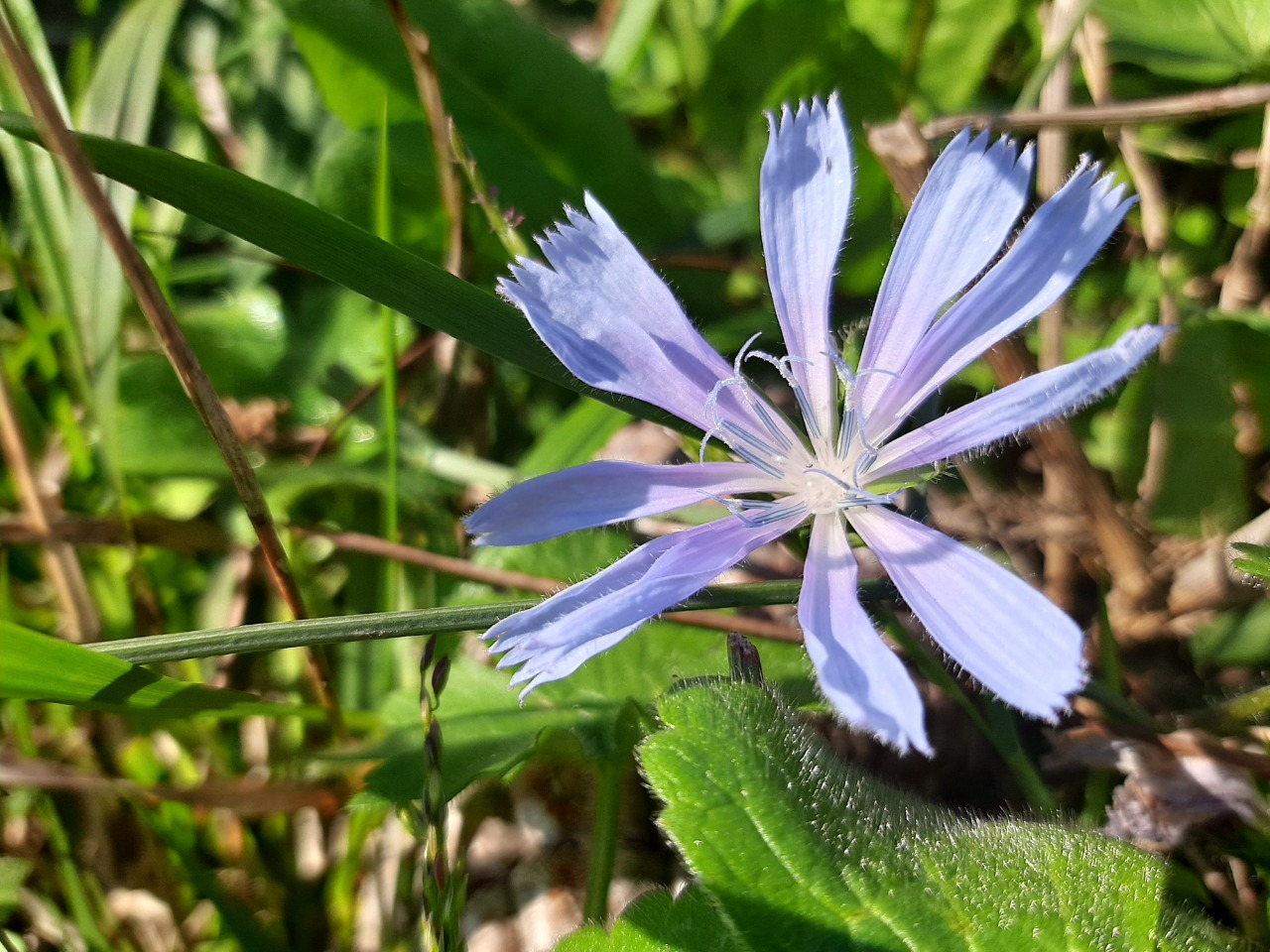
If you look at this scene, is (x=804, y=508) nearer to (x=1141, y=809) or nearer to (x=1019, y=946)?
(x=1019, y=946)

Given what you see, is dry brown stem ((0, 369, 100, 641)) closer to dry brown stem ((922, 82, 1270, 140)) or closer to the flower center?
the flower center

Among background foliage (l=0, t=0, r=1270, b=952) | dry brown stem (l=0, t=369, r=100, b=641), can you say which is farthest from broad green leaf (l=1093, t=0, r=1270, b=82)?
dry brown stem (l=0, t=369, r=100, b=641)

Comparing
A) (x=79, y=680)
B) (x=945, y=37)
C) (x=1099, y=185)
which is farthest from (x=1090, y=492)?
(x=79, y=680)

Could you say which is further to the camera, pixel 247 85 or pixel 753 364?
pixel 247 85

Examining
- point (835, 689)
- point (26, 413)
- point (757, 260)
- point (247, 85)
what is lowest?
point (835, 689)

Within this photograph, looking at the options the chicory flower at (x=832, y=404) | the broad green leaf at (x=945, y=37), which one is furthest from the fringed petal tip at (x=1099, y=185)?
the broad green leaf at (x=945, y=37)

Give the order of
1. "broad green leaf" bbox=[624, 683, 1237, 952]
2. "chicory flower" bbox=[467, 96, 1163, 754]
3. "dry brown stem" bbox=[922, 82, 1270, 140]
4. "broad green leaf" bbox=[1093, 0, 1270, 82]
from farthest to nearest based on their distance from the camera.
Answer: "broad green leaf" bbox=[1093, 0, 1270, 82]
"dry brown stem" bbox=[922, 82, 1270, 140]
"chicory flower" bbox=[467, 96, 1163, 754]
"broad green leaf" bbox=[624, 683, 1237, 952]

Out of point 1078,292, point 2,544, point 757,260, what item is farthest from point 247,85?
point 1078,292

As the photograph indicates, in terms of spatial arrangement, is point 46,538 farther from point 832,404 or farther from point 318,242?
point 832,404
